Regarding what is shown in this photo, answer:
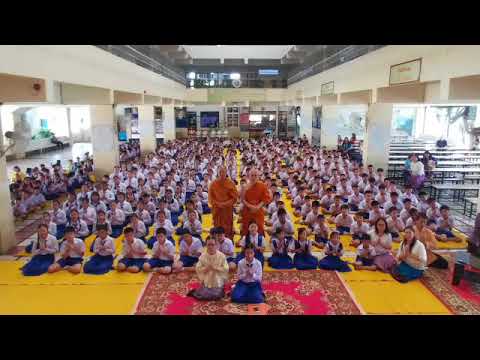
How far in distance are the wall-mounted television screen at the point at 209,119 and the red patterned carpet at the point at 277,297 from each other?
25.5 metres

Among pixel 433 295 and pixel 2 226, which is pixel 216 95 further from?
pixel 433 295

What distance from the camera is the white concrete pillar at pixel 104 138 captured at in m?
14.5

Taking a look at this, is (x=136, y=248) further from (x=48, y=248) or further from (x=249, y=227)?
(x=249, y=227)

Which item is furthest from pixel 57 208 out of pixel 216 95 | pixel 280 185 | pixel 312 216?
pixel 216 95

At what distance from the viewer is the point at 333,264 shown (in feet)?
23.8

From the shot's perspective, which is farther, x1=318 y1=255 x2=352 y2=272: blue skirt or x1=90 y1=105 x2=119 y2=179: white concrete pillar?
x1=90 y1=105 x2=119 y2=179: white concrete pillar

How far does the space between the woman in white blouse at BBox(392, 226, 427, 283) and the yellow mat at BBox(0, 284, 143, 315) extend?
15.0 feet

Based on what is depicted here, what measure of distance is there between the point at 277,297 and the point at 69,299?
3.36 m

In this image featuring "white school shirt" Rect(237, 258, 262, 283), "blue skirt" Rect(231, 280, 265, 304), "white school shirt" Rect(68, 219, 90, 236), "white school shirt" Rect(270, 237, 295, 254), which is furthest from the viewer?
"white school shirt" Rect(68, 219, 90, 236)

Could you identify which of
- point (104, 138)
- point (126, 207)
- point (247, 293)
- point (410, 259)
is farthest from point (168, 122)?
point (410, 259)

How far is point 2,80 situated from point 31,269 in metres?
3.86

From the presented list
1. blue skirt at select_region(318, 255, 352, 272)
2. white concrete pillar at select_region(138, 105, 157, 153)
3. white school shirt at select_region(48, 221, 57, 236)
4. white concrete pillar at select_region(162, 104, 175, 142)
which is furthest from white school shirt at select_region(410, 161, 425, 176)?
white concrete pillar at select_region(162, 104, 175, 142)

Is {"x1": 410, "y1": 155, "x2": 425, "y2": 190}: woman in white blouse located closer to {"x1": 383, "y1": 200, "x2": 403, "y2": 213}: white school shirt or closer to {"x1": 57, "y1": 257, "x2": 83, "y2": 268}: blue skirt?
{"x1": 383, "y1": 200, "x2": 403, "y2": 213}: white school shirt

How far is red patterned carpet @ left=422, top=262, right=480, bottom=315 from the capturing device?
19.3 feet
